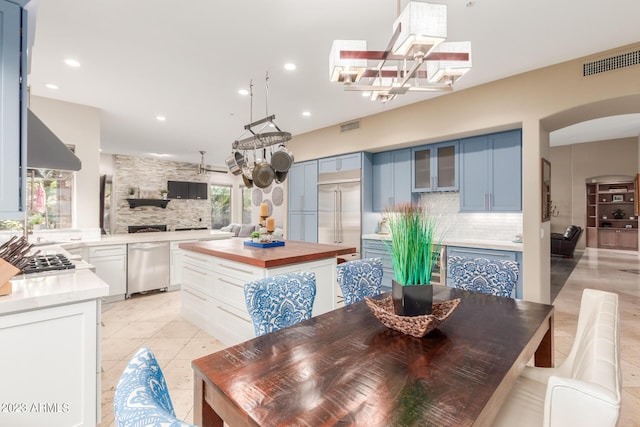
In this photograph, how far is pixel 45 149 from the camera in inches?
99.6

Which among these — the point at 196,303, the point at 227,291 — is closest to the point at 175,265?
the point at 196,303

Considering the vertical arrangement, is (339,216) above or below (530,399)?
above

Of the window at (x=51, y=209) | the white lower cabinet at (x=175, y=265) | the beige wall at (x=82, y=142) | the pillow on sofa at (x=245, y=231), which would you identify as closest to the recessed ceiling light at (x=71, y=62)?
the beige wall at (x=82, y=142)

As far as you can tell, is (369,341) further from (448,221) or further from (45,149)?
(448,221)

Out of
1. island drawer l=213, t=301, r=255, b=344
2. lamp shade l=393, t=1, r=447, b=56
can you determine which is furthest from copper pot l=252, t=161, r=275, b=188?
lamp shade l=393, t=1, r=447, b=56

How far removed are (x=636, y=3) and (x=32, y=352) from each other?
461 centimetres

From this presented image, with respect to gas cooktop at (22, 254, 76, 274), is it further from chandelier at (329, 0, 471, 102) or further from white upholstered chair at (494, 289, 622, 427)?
white upholstered chair at (494, 289, 622, 427)

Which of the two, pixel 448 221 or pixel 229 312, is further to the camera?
pixel 448 221

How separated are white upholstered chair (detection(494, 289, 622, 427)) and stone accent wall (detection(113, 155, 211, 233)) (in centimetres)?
967

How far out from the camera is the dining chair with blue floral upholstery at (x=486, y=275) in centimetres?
226

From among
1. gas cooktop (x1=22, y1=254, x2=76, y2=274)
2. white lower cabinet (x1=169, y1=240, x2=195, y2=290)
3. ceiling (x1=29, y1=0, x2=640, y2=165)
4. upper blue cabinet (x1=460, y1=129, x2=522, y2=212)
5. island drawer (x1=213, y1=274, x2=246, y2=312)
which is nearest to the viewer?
gas cooktop (x1=22, y1=254, x2=76, y2=274)

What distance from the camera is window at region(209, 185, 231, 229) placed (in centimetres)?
1073

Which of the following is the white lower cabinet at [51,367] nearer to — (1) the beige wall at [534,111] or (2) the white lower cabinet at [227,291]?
(2) the white lower cabinet at [227,291]

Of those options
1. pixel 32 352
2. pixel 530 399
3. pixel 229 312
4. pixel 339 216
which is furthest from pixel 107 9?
pixel 339 216
